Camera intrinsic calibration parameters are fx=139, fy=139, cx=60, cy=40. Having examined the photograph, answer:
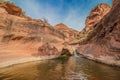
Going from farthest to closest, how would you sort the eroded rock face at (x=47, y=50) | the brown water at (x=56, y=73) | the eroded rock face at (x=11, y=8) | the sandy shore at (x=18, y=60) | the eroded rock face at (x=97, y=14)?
the eroded rock face at (x=97, y=14)
the eroded rock face at (x=11, y=8)
the eroded rock face at (x=47, y=50)
the sandy shore at (x=18, y=60)
the brown water at (x=56, y=73)

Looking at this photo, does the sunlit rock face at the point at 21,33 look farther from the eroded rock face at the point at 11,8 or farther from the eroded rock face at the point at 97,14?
the eroded rock face at the point at 97,14

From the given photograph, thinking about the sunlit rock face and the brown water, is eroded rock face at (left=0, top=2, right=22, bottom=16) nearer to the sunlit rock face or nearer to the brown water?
the sunlit rock face

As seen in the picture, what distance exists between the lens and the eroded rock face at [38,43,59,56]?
2499 centimetres

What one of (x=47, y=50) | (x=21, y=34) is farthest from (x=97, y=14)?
(x=21, y=34)

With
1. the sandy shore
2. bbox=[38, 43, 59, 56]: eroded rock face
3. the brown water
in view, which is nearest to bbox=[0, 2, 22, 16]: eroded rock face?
bbox=[38, 43, 59, 56]: eroded rock face

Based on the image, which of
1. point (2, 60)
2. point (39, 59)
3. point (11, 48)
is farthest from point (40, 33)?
point (2, 60)

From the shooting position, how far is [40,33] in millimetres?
27828

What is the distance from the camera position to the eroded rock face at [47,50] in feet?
82.0

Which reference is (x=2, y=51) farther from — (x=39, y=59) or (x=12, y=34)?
(x=39, y=59)

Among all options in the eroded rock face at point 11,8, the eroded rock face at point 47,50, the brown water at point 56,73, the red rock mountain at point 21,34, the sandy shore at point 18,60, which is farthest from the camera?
the eroded rock face at point 11,8

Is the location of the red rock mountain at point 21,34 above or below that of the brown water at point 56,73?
above

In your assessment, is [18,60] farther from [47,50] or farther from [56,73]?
[47,50]

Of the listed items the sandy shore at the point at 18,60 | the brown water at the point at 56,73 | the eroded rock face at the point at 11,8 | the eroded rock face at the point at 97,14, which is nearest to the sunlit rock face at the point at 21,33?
the eroded rock face at the point at 11,8

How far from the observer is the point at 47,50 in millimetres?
25828
